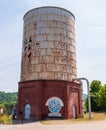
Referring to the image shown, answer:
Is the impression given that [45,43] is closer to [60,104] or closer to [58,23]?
[58,23]

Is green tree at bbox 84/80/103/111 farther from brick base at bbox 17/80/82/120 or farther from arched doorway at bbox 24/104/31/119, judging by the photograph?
arched doorway at bbox 24/104/31/119

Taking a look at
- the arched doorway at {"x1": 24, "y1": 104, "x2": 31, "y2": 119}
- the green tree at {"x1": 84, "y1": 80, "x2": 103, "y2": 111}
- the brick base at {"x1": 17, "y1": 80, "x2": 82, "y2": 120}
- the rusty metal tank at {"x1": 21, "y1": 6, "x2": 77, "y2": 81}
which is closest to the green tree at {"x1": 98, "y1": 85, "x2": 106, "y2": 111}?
the green tree at {"x1": 84, "y1": 80, "x2": 103, "y2": 111}

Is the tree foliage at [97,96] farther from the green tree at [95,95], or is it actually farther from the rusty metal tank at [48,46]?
the rusty metal tank at [48,46]

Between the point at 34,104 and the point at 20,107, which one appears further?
the point at 20,107

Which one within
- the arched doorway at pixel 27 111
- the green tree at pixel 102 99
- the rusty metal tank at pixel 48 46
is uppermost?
the rusty metal tank at pixel 48 46

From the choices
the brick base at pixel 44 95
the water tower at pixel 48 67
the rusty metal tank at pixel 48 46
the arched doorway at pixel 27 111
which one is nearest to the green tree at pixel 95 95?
the water tower at pixel 48 67

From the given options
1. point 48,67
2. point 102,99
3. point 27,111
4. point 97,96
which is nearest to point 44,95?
point 27,111

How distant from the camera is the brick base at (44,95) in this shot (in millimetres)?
29297

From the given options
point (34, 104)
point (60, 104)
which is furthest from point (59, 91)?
point (34, 104)

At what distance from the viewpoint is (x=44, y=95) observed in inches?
1170

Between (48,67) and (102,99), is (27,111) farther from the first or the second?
(102,99)

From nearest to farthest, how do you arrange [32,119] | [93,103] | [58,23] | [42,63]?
[32,119], [42,63], [58,23], [93,103]

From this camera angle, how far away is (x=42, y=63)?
103 feet

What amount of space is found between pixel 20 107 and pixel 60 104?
6055 millimetres
